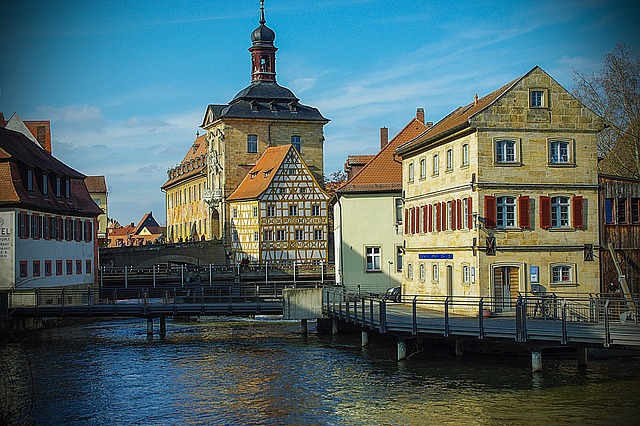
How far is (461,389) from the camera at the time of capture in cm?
2681

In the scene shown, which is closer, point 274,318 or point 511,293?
point 511,293

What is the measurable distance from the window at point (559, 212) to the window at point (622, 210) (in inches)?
79.4

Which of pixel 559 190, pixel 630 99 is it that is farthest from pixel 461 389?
pixel 630 99

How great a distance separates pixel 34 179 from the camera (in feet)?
158

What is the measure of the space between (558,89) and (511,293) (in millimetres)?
7714

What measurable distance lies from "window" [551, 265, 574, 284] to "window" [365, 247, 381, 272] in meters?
15.4

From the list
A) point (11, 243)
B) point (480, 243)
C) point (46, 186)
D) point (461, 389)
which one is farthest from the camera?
point (46, 186)

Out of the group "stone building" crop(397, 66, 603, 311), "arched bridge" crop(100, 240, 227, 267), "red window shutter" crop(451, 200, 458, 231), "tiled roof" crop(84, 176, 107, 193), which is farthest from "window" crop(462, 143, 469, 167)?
"tiled roof" crop(84, 176, 107, 193)

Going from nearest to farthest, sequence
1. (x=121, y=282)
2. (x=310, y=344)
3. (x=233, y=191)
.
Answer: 1. (x=310, y=344)
2. (x=121, y=282)
3. (x=233, y=191)

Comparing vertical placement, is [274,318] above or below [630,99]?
below

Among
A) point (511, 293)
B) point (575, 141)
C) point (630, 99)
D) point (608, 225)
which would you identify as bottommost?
point (511, 293)

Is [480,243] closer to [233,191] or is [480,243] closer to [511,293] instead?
[511,293]

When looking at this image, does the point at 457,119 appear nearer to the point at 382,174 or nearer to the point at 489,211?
the point at 489,211

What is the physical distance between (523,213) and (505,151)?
235cm
